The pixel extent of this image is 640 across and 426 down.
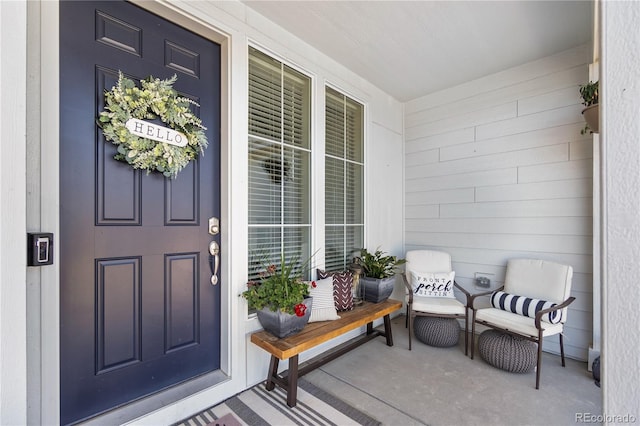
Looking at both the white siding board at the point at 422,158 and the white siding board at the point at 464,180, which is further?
the white siding board at the point at 422,158

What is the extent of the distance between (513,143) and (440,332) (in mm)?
2061

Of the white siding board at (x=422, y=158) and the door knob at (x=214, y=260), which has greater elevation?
the white siding board at (x=422, y=158)

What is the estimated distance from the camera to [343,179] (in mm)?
3117

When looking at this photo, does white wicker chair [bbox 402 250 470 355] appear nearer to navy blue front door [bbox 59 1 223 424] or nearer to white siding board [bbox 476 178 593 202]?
white siding board [bbox 476 178 593 202]

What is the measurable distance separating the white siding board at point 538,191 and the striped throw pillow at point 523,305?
991 mm

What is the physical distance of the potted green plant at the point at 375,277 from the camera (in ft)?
9.39

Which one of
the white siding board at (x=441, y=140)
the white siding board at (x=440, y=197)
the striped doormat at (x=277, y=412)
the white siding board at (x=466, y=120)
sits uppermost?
the white siding board at (x=466, y=120)

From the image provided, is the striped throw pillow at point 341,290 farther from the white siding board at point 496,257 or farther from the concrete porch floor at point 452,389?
the white siding board at point 496,257

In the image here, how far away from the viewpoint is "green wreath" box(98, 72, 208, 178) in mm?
1611

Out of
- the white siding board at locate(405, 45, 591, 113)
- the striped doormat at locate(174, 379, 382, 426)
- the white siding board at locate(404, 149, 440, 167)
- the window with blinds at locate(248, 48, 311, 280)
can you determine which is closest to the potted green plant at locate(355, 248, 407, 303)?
the window with blinds at locate(248, 48, 311, 280)

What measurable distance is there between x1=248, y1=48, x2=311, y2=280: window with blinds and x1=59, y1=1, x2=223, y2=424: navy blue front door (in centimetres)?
30
